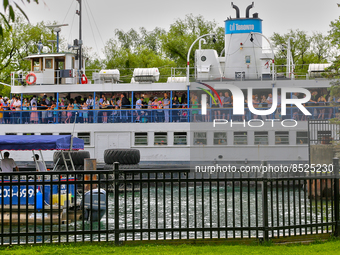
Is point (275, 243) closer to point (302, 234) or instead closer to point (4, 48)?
point (302, 234)

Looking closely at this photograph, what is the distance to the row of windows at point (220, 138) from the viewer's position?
27562mm

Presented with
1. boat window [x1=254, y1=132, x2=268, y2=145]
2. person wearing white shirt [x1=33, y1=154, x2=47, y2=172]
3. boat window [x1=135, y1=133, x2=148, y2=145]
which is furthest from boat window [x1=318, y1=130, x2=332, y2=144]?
boat window [x1=135, y1=133, x2=148, y2=145]

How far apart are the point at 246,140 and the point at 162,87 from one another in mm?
6417

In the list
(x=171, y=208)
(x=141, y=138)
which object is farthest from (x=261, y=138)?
(x=171, y=208)

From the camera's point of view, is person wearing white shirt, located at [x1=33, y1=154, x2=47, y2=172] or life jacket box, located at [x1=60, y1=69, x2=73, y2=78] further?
life jacket box, located at [x1=60, y1=69, x2=73, y2=78]

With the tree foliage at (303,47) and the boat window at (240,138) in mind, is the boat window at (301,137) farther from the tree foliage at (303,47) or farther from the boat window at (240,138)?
the tree foliage at (303,47)

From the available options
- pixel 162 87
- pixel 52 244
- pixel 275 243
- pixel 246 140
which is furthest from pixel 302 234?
pixel 162 87

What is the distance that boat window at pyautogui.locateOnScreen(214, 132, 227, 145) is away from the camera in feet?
93.5

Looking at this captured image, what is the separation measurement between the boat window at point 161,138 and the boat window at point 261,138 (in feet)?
16.2

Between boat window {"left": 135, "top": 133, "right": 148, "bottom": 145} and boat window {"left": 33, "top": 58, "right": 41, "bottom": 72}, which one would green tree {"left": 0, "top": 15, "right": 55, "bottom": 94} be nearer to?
boat window {"left": 33, "top": 58, "right": 41, "bottom": 72}

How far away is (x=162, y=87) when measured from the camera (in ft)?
106

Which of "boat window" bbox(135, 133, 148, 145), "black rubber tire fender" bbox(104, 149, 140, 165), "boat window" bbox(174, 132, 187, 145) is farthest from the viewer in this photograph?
"boat window" bbox(135, 133, 148, 145)

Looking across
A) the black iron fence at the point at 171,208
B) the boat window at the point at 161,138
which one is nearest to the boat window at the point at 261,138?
the boat window at the point at 161,138

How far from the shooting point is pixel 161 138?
30.8 m
